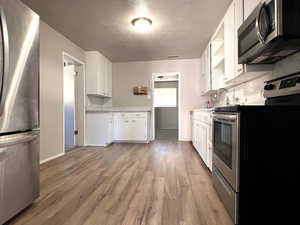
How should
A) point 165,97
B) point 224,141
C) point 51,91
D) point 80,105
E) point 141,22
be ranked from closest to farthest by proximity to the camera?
point 224,141 → point 141,22 → point 51,91 → point 80,105 → point 165,97

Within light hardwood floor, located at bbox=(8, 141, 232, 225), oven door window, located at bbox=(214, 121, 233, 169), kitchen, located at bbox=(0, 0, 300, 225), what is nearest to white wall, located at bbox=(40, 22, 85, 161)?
kitchen, located at bbox=(0, 0, 300, 225)

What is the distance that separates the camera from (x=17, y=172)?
1.34 m

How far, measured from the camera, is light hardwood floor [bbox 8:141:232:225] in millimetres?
1384

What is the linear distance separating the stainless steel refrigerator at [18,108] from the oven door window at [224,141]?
1.71m

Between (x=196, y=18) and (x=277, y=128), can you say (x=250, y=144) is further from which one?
(x=196, y=18)

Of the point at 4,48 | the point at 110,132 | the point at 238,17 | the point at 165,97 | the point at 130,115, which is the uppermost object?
the point at 238,17

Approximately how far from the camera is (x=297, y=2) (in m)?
1.12

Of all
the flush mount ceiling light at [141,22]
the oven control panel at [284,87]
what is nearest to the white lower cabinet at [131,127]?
the flush mount ceiling light at [141,22]

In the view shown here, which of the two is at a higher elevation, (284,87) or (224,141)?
(284,87)

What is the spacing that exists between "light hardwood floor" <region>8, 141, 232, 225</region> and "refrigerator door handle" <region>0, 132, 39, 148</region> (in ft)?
2.12

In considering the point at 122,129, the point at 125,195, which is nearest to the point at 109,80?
the point at 122,129

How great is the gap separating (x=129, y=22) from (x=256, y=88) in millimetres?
2262

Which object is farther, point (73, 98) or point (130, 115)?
point (130, 115)

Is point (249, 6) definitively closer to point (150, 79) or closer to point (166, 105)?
point (150, 79)
